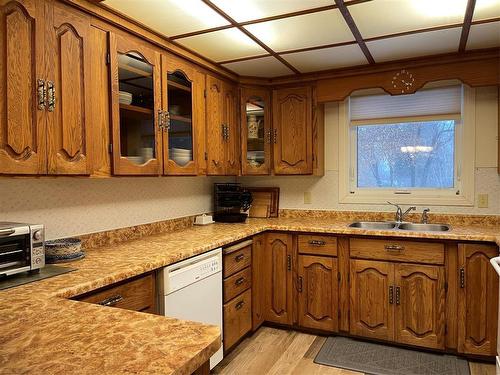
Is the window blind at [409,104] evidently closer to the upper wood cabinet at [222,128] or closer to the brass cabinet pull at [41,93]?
the upper wood cabinet at [222,128]

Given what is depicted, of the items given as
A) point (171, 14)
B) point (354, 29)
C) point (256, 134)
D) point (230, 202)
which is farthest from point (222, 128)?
point (354, 29)

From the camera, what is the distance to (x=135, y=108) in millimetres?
2184

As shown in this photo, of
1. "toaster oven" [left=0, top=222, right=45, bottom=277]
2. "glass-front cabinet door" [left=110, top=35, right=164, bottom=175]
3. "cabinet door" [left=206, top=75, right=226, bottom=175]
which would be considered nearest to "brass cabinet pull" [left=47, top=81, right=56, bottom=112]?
"glass-front cabinet door" [left=110, top=35, right=164, bottom=175]

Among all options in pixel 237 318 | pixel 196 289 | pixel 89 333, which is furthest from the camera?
pixel 237 318

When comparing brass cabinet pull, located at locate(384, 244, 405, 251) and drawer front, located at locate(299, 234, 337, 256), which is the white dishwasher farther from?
brass cabinet pull, located at locate(384, 244, 405, 251)

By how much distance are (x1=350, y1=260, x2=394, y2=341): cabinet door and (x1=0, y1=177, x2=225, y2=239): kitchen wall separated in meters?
1.47

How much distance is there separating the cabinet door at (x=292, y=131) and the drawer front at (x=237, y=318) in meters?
1.16

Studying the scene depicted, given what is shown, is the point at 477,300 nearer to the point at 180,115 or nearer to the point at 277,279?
the point at 277,279

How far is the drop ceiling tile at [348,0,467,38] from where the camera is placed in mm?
1933

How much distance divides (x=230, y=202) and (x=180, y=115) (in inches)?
40.2

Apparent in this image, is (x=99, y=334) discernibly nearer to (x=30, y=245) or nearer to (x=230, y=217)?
(x=30, y=245)

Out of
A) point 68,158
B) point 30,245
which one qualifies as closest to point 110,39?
point 68,158

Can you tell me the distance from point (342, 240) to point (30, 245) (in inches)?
81.1

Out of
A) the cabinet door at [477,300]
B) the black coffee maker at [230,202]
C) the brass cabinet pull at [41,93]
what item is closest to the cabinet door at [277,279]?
the black coffee maker at [230,202]
